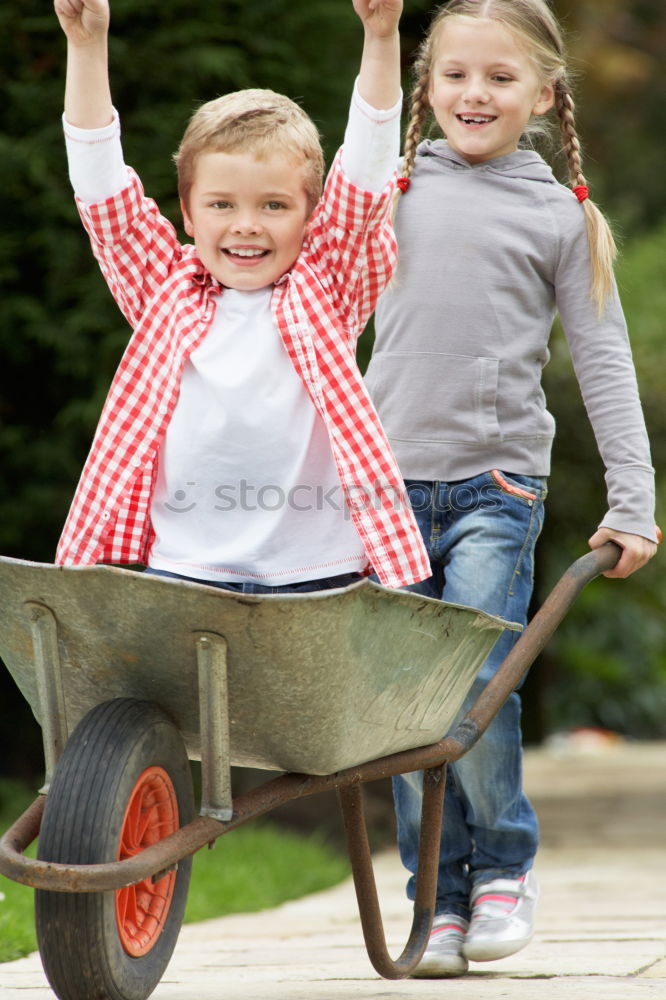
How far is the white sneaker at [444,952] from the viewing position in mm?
2648

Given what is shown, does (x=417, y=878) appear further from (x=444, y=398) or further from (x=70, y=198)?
(x=70, y=198)

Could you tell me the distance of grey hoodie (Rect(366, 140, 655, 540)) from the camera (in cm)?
267

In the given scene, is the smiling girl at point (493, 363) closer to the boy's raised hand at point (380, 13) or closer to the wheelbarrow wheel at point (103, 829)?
the boy's raised hand at point (380, 13)

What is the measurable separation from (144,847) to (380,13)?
1.32 m

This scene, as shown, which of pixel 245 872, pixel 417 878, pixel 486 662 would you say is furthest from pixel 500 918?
pixel 245 872

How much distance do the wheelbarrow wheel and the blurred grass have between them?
145cm

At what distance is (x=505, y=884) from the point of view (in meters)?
2.73

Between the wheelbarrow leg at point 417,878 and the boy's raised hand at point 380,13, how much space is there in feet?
3.94

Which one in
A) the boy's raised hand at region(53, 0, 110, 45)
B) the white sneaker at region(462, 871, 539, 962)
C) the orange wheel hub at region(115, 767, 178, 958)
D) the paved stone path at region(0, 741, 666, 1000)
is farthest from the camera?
the white sneaker at region(462, 871, 539, 962)

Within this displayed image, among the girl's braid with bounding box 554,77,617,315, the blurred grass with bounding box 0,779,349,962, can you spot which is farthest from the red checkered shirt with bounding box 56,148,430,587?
the blurred grass with bounding box 0,779,349,962

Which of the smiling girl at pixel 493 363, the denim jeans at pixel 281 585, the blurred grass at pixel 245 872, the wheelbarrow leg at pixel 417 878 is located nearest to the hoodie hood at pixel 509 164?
the smiling girl at pixel 493 363

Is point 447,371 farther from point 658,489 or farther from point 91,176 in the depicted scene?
point 658,489

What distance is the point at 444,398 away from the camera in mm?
2686

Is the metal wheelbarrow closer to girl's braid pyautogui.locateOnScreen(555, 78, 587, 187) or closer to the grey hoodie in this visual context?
the grey hoodie
